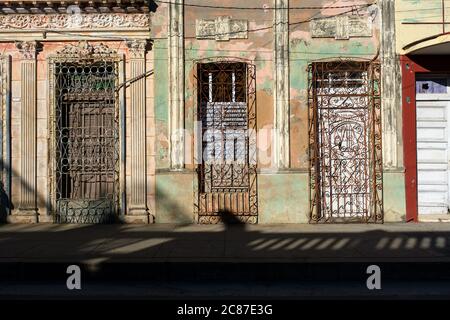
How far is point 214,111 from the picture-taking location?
11641 millimetres

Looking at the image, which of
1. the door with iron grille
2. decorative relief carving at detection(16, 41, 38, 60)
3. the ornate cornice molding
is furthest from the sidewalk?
the ornate cornice molding

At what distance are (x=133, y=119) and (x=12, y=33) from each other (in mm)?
3318

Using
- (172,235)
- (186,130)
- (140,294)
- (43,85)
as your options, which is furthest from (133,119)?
(140,294)

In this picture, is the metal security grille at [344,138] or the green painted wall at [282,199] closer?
the green painted wall at [282,199]

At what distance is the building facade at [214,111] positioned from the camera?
37.3 ft

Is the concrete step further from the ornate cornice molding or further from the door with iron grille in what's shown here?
the ornate cornice molding

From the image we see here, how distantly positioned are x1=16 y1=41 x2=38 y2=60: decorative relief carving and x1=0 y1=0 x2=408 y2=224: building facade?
0.07 ft

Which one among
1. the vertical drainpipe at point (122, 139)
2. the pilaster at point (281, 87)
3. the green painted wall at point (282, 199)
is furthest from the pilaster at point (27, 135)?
the pilaster at point (281, 87)

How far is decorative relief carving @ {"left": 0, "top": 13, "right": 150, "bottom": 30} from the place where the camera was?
11.5 metres

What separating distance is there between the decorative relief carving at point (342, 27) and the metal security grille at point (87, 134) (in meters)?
4.59

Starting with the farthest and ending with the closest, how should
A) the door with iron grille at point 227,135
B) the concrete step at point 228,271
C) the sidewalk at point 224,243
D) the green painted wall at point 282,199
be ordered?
the door with iron grille at point 227,135, the green painted wall at point 282,199, the sidewalk at point 224,243, the concrete step at point 228,271

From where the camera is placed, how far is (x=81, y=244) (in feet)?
29.5

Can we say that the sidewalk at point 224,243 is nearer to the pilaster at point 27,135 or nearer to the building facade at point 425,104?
the pilaster at point 27,135

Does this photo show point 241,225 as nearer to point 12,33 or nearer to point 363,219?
point 363,219
